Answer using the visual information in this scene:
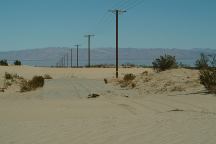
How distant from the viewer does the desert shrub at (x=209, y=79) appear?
2294 cm

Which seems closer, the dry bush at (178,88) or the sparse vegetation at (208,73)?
the sparse vegetation at (208,73)

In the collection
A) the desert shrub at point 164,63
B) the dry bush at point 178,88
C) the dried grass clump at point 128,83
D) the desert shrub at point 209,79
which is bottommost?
the dried grass clump at point 128,83

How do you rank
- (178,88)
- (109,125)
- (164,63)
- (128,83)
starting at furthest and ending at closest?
(164,63) < (128,83) < (178,88) < (109,125)

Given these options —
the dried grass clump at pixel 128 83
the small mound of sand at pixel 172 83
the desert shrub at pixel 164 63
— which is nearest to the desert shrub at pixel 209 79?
the small mound of sand at pixel 172 83

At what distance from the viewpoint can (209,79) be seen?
78.7 feet

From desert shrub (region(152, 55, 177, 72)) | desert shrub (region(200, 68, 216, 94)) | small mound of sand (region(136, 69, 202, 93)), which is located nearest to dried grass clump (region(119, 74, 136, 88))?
small mound of sand (region(136, 69, 202, 93))

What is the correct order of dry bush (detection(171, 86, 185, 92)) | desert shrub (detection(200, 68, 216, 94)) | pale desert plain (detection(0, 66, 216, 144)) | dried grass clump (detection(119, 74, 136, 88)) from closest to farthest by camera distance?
1. pale desert plain (detection(0, 66, 216, 144))
2. desert shrub (detection(200, 68, 216, 94))
3. dry bush (detection(171, 86, 185, 92))
4. dried grass clump (detection(119, 74, 136, 88))

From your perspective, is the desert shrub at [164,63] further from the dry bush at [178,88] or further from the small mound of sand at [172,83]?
the dry bush at [178,88]

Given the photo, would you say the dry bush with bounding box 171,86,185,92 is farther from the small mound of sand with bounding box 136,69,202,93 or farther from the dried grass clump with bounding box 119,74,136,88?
the dried grass clump with bounding box 119,74,136,88

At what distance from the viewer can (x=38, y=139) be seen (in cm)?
1076

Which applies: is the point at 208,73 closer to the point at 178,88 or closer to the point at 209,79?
the point at 209,79

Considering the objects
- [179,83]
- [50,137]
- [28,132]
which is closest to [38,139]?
[50,137]

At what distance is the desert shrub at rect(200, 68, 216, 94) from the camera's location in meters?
22.9

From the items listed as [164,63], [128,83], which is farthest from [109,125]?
[164,63]
